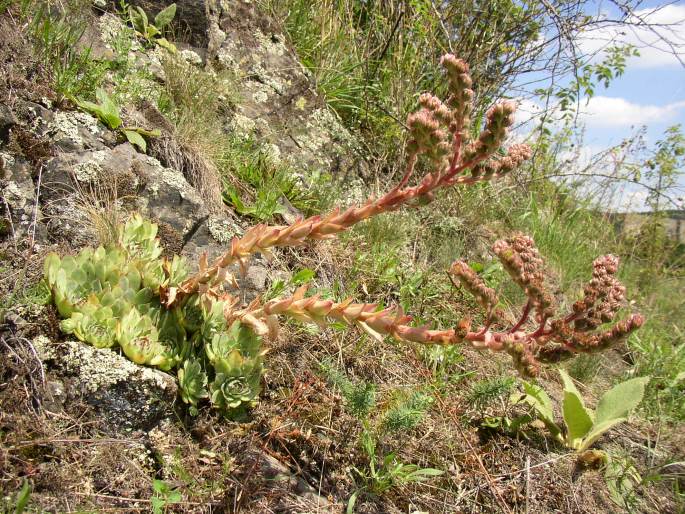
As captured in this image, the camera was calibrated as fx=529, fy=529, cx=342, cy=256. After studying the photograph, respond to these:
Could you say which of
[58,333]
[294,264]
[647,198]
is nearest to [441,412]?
[294,264]

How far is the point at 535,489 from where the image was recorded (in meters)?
2.51

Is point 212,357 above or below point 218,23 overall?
below

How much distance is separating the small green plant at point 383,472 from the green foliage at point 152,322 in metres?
0.53

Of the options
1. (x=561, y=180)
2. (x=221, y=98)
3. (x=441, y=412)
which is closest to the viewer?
(x=441, y=412)

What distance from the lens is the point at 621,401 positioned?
9.14ft

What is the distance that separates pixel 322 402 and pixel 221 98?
227cm

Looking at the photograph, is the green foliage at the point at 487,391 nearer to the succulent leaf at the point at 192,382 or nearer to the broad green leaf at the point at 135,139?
the succulent leaf at the point at 192,382

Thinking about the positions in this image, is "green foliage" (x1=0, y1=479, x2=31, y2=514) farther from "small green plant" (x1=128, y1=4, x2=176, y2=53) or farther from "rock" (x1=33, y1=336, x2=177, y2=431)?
"small green plant" (x1=128, y1=4, x2=176, y2=53)

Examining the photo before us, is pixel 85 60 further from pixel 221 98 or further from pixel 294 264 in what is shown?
pixel 294 264

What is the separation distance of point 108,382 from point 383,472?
117 cm

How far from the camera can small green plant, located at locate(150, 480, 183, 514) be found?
174cm

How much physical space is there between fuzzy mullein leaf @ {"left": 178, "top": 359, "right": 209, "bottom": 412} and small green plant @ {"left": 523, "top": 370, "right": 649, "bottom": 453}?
1652mm

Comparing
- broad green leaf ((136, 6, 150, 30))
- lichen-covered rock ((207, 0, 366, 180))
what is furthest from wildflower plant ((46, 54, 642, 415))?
broad green leaf ((136, 6, 150, 30))

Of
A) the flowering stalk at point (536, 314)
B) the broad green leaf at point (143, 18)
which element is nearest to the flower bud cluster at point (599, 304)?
the flowering stalk at point (536, 314)
